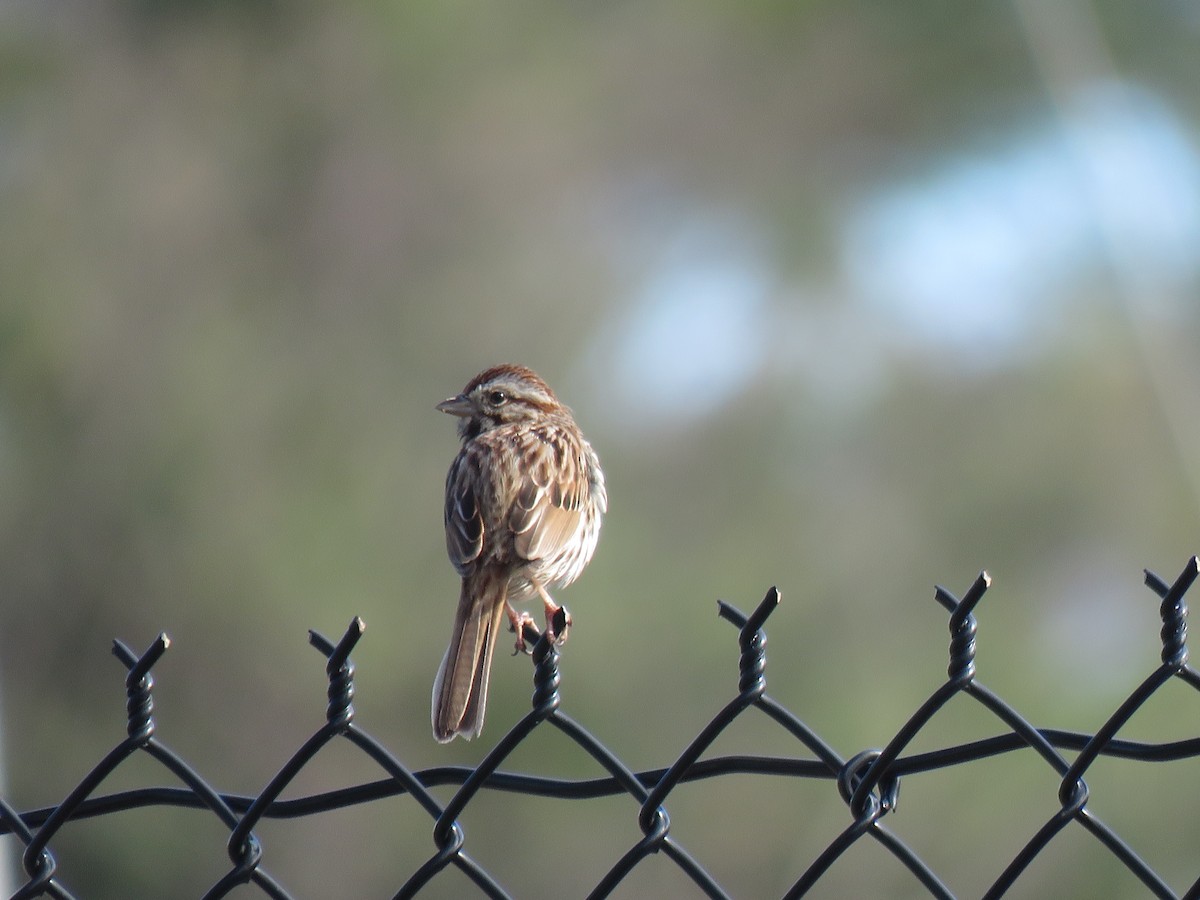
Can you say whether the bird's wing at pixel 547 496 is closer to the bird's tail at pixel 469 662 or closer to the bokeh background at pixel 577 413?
the bird's tail at pixel 469 662

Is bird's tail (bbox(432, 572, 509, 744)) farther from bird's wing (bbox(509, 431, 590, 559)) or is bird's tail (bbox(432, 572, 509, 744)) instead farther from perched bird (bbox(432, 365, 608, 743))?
bird's wing (bbox(509, 431, 590, 559))

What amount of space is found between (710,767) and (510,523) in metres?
2.36

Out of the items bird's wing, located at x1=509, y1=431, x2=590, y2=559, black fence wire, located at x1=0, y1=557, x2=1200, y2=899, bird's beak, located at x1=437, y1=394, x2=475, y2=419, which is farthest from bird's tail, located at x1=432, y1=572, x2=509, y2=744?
black fence wire, located at x1=0, y1=557, x2=1200, y2=899

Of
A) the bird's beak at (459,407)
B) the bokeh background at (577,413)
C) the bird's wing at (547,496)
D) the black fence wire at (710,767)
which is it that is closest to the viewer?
the black fence wire at (710,767)

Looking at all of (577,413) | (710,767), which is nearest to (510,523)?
(710,767)

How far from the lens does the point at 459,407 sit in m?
5.06

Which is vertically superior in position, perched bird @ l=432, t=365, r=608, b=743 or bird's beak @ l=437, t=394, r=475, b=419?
bird's beak @ l=437, t=394, r=475, b=419

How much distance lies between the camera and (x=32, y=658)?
13.4 meters

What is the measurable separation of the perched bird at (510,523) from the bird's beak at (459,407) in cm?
2

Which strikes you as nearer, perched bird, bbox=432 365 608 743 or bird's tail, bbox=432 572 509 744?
bird's tail, bbox=432 572 509 744

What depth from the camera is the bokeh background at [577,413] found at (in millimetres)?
13031

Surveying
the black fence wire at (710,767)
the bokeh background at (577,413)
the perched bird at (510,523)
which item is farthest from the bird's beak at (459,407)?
the bokeh background at (577,413)

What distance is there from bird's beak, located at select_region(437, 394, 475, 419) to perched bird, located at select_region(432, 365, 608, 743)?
0.02 m

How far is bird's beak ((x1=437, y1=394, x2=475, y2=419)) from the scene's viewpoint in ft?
16.6
